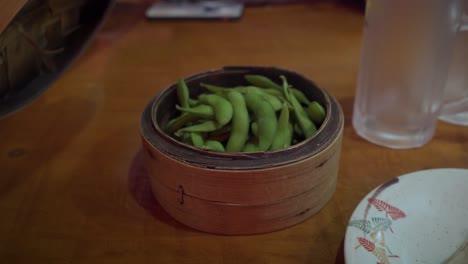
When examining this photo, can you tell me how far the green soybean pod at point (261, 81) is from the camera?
0.61 meters

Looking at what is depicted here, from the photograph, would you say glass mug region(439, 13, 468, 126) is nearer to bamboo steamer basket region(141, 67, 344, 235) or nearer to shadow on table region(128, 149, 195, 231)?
bamboo steamer basket region(141, 67, 344, 235)

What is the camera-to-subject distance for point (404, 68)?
0.62m

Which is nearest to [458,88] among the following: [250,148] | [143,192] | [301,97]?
[301,97]

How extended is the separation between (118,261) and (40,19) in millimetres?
365

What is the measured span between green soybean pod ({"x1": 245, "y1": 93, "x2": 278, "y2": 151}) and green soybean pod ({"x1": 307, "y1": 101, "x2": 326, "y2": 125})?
0.17ft

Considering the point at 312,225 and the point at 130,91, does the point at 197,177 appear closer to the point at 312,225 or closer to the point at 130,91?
the point at 312,225

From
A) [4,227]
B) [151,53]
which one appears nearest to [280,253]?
[4,227]

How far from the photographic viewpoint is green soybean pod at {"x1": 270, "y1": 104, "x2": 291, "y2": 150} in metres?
0.52

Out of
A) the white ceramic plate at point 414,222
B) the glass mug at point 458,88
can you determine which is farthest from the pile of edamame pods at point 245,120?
the glass mug at point 458,88

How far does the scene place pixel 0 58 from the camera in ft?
1.87

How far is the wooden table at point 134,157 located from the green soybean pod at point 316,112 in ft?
0.28

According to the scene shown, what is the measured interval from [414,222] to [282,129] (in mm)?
168

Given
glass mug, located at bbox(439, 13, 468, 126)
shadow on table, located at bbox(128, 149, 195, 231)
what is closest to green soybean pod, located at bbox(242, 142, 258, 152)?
shadow on table, located at bbox(128, 149, 195, 231)

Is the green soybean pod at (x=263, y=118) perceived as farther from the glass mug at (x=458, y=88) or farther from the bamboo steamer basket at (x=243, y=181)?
the glass mug at (x=458, y=88)
